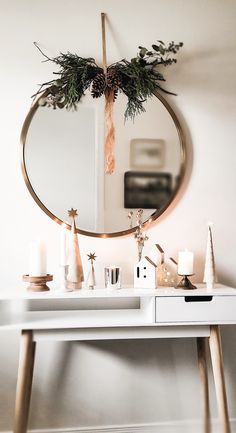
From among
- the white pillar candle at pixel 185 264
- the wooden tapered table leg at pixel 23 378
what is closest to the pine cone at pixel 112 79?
the white pillar candle at pixel 185 264

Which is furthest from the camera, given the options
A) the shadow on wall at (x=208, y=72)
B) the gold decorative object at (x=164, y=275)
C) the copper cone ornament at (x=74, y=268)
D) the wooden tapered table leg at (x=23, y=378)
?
the shadow on wall at (x=208, y=72)

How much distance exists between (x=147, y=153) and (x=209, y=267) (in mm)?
580

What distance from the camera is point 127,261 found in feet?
7.29

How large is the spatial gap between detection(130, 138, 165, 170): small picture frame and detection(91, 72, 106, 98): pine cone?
26cm

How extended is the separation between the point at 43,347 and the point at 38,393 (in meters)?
0.20

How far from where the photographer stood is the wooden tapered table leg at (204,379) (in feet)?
7.12

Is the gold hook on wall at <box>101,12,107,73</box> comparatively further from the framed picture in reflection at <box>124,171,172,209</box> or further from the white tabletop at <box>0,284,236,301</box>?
the white tabletop at <box>0,284,236,301</box>

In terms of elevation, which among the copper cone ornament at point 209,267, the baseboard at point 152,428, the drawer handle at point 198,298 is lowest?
the baseboard at point 152,428

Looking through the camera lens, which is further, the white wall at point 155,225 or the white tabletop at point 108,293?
the white wall at point 155,225

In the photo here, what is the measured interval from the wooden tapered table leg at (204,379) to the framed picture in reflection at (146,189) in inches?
25.6

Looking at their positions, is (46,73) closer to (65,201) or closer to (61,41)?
(61,41)

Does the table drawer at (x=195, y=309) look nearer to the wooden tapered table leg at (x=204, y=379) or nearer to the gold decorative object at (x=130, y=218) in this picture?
the wooden tapered table leg at (x=204, y=379)

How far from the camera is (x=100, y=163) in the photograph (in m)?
2.18

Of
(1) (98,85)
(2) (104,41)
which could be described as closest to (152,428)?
(1) (98,85)
